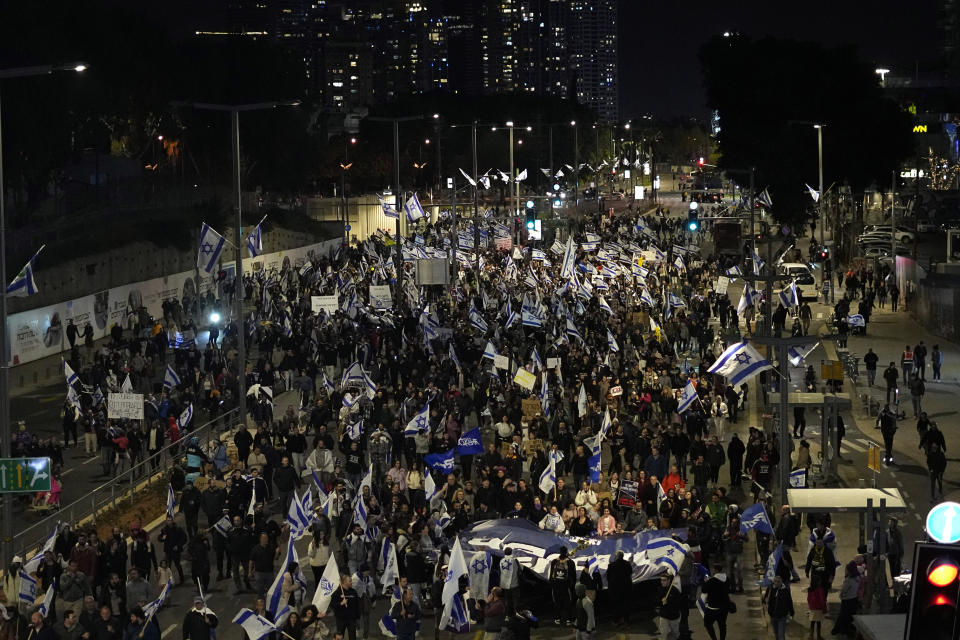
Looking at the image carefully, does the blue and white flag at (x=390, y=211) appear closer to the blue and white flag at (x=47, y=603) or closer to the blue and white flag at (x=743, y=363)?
the blue and white flag at (x=743, y=363)

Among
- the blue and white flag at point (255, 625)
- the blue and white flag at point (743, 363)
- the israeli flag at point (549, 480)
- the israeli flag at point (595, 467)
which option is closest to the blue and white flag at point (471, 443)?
the israeli flag at point (595, 467)

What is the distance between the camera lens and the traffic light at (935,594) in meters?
6.43

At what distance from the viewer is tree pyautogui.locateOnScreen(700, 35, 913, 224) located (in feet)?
284

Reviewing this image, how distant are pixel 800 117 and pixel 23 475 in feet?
243

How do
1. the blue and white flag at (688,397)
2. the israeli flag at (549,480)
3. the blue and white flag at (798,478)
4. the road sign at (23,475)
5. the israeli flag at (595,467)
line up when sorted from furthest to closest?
the blue and white flag at (688,397), the israeli flag at (595,467), the blue and white flag at (798,478), the israeli flag at (549,480), the road sign at (23,475)

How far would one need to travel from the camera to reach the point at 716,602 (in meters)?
18.0

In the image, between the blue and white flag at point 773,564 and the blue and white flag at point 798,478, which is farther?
the blue and white flag at point 798,478

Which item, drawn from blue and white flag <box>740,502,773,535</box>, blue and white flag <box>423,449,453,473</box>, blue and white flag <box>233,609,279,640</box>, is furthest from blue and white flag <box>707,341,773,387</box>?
blue and white flag <box>233,609,279,640</box>

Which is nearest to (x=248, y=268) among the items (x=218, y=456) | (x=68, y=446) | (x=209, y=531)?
(x=68, y=446)

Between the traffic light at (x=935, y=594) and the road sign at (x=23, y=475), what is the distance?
641 inches

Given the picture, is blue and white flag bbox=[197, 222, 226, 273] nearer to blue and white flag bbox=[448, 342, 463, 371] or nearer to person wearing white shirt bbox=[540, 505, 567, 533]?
blue and white flag bbox=[448, 342, 463, 371]

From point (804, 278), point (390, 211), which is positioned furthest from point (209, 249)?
point (804, 278)

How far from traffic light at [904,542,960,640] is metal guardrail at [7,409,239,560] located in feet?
58.9

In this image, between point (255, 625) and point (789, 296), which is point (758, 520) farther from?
point (789, 296)
